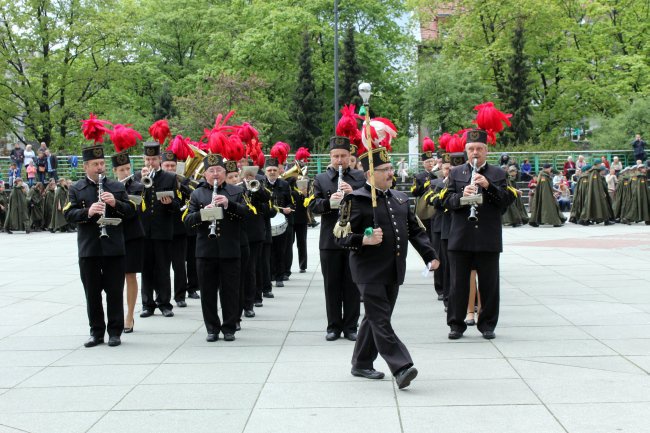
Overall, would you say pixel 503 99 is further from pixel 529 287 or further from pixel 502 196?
pixel 502 196

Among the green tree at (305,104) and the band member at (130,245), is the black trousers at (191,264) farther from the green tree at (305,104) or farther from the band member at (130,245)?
the green tree at (305,104)

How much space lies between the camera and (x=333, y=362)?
8.52 metres

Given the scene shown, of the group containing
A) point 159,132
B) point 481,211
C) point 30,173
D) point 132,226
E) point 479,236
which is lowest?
point 479,236

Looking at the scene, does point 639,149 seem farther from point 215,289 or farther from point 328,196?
point 215,289

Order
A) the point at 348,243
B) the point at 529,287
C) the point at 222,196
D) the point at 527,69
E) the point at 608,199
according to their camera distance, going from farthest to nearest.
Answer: the point at 527,69
the point at 608,199
the point at 529,287
the point at 222,196
the point at 348,243

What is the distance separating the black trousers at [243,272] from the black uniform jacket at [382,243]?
2912mm

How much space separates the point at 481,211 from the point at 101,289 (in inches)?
169

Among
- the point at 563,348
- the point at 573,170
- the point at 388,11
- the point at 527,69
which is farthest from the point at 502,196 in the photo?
the point at 388,11

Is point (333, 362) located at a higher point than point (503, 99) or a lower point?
lower

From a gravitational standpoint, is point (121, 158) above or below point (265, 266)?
above

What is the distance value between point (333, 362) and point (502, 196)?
8.88 feet

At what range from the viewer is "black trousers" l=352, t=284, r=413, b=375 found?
7.26 metres

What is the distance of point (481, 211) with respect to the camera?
9.75m

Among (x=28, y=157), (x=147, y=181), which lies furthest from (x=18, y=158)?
(x=147, y=181)
